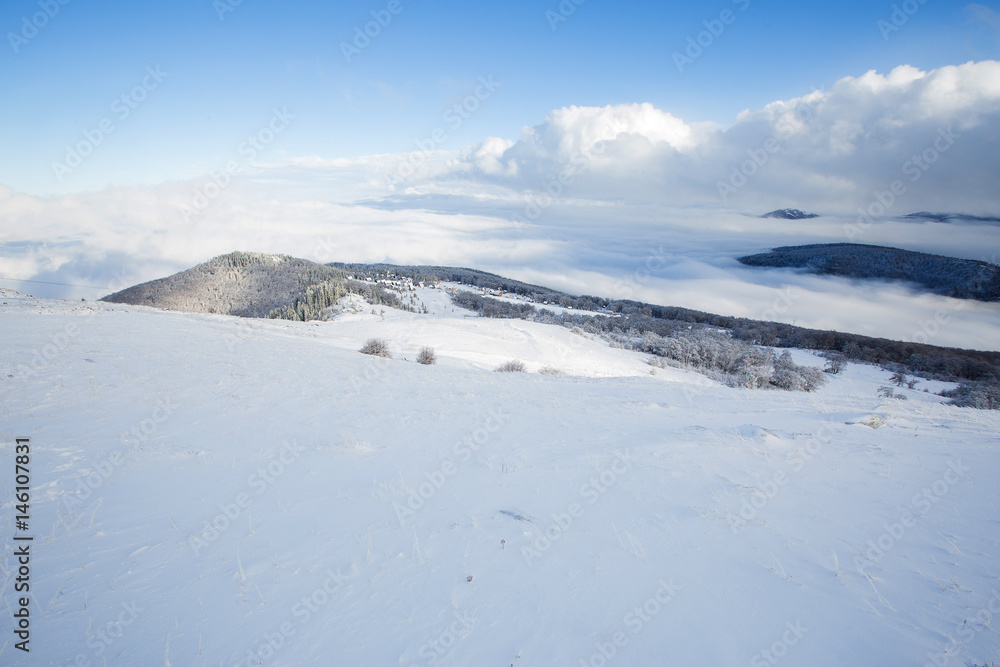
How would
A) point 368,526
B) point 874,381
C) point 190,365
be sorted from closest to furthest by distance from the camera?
point 368,526 → point 190,365 → point 874,381

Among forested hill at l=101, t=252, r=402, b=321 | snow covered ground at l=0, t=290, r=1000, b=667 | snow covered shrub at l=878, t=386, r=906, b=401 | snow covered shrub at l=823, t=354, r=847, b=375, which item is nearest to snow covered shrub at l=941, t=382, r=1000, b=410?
snow covered shrub at l=878, t=386, r=906, b=401

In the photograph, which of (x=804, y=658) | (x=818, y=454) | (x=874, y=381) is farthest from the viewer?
(x=874, y=381)

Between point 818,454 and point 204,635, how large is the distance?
6865 millimetres

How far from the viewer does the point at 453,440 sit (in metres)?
6.01

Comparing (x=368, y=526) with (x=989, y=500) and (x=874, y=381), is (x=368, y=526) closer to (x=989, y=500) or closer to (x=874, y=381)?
(x=989, y=500)

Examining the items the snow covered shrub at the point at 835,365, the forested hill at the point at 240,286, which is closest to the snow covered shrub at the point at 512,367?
the snow covered shrub at the point at 835,365

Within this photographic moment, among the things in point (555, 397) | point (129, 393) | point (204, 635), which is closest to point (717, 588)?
point (204, 635)

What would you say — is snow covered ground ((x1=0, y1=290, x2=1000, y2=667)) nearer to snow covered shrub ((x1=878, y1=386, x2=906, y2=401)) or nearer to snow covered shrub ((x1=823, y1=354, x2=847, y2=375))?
snow covered shrub ((x1=878, y1=386, x2=906, y2=401))

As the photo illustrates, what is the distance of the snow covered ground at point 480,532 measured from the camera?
7.86ft

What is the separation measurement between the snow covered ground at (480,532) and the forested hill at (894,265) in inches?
1828

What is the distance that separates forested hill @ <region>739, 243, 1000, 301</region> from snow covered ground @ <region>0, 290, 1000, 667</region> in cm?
4643

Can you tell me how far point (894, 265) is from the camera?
48188 millimetres

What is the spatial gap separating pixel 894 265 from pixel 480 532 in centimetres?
6678

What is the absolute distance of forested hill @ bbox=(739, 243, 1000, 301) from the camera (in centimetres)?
3731
